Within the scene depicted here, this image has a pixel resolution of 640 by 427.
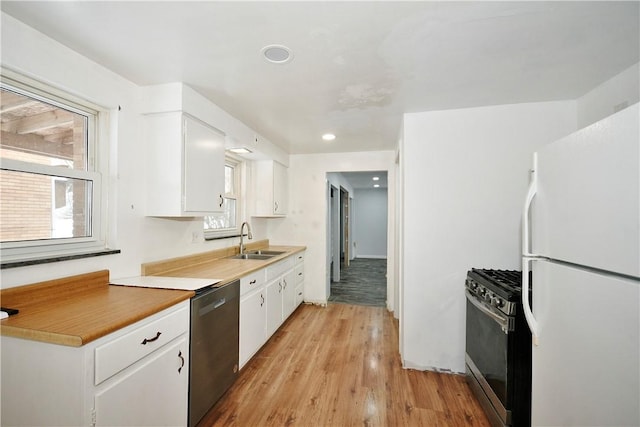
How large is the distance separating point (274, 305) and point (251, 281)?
694mm

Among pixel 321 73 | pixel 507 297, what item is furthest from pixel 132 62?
pixel 507 297

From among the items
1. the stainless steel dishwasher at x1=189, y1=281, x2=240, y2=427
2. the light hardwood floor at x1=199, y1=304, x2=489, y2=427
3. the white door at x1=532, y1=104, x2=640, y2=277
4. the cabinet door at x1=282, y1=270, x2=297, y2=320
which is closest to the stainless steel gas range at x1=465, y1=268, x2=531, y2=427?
the light hardwood floor at x1=199, y1=304, x2=489, y2=427

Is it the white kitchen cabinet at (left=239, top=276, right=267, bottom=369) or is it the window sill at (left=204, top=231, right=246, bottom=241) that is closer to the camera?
the white kitchen cabinet at (left=239, top=276, right=267, bottom=369)

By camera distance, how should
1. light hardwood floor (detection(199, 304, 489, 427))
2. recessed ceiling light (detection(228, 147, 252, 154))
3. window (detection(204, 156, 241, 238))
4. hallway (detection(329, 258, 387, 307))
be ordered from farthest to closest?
hallway (detection(329, 258, 387, 307)) < window (detection(204, 156, 241, 238)) < recessed ceiling light (detection(228, 147, 252, 154)) < light hardwood floor (detection(199, 304, 489, 427))

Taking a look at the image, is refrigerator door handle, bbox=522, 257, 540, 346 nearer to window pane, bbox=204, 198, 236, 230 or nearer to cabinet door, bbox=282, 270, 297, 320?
cabinet door, bbox=282, 270, 297, 320

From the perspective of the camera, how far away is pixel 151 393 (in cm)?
139

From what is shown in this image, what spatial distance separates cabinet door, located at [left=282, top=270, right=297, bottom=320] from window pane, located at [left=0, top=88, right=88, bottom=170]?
229cm

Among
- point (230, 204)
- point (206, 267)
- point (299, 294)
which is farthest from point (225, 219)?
point (299, 294)

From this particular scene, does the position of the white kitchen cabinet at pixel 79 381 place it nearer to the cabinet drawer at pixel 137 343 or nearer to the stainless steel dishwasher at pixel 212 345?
the cabinet drawer at pixel 137 343

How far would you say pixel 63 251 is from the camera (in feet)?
5.38

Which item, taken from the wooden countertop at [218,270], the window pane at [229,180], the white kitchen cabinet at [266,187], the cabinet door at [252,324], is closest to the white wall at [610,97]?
the wooden countertop at [218,270]

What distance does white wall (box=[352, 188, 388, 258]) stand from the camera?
913 cm

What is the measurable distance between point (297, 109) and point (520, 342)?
2.34 meters

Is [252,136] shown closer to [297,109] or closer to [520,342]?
[297,109]
